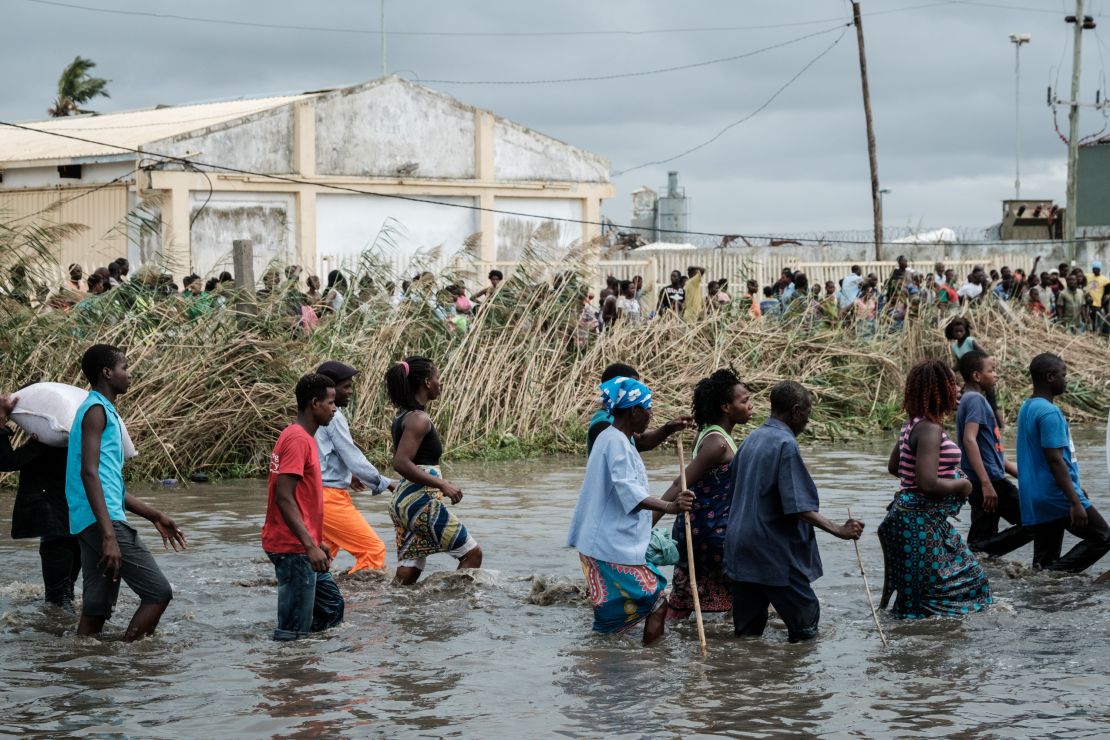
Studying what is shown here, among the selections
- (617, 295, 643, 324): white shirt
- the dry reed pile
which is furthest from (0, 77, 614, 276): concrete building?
the dry reed pile

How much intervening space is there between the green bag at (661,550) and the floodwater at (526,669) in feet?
1.43

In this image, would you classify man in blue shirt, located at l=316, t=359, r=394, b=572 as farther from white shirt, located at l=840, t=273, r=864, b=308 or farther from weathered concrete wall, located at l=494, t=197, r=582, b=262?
weathered concrete wall, located at l=494, t=197, r=582, b=262

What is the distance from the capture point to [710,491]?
7676mm

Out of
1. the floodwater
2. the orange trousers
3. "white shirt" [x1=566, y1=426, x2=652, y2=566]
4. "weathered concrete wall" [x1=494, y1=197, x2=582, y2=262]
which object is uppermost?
"weathered concrete wall" [x1=494, y1=197, x2=582, y2=262]

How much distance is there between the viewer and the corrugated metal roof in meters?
27.1

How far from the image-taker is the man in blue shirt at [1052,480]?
8.73 meters

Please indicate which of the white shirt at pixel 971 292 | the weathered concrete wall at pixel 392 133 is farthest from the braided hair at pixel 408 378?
the weathered concrete wall at pixel 392 133

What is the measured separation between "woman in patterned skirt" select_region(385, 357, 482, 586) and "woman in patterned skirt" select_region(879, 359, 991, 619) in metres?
2.53

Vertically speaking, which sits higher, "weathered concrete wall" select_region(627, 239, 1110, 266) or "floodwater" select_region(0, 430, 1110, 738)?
"weathered concrete wall" select_region(627, 239, 1110, 266)

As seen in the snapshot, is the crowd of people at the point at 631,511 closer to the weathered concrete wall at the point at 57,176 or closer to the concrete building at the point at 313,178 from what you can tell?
the concrete building at the point at 313,178

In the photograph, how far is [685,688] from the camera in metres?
6.72

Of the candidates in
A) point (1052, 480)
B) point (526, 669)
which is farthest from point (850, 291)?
point (526, 669)

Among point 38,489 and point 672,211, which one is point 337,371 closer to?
point 38,489

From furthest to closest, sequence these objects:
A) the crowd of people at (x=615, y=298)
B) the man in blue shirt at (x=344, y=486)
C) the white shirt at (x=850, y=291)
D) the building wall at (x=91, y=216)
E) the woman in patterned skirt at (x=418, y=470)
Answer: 1. the building wall at (x=91, y=216)
2. the white shirt at (x=850, y=291)
3. the crowd of people at (x=615, y=298)
4. the man in blue shirt at (x=344, y=486)
5. the woman in patterned skirt at (x=418, y=470)
